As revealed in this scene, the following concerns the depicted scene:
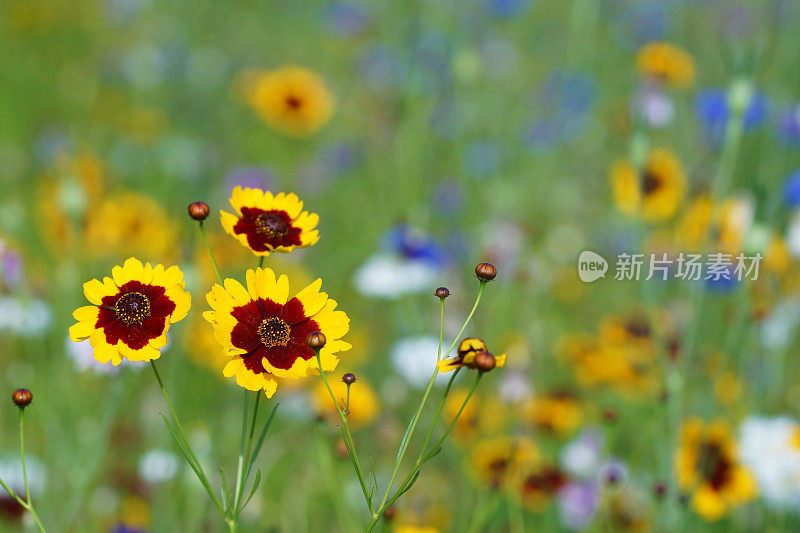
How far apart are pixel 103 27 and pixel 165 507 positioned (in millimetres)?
3236

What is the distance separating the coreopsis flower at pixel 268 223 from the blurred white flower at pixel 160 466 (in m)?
0.64

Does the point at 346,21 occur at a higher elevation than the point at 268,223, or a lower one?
higher

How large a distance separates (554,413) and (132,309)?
1.00m

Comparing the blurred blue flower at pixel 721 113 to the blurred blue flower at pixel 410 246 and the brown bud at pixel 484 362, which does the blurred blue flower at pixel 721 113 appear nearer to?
the blurred blue flower at pixel 410 246

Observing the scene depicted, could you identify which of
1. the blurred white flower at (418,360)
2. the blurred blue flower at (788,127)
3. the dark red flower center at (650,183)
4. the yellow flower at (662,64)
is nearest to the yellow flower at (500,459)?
the blurred white flower at (418,360)

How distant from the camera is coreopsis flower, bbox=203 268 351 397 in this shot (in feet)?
2.15

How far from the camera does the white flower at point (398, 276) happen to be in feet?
4.93

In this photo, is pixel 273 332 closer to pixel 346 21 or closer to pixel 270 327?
pixel 270 327

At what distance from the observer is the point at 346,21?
331 centimetres

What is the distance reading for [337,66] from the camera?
3631 millimetres

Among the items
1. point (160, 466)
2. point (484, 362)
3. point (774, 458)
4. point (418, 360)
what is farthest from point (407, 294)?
point (484, 362)

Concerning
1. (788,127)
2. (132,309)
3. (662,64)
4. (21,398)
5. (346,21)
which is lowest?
(21,398)

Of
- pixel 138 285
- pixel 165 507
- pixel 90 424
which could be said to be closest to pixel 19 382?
pixel 90 424

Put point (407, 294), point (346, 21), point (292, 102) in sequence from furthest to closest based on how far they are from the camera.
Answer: point (346, 21), point (292, 102), point (407, 294)
